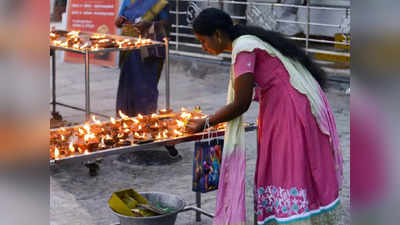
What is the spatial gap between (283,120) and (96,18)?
7.76 meters

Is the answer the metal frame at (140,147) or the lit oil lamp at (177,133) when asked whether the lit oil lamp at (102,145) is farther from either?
the lit oil lamp at (177,133)

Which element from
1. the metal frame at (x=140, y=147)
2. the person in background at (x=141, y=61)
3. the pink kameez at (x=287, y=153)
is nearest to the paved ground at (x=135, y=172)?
the person in background at (x=141, y=61)

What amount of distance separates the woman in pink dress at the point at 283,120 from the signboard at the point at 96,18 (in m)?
7.17

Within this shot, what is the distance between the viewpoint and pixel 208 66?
34.4ft

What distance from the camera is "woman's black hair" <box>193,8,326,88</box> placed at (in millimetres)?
3316

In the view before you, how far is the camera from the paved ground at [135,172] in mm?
5012

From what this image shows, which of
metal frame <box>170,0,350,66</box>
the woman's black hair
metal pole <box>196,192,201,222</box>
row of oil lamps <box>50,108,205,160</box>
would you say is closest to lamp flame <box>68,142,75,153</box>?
row of oil lamps <box>50,108,205,160</box>

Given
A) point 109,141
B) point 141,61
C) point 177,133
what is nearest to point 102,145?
point 109,141

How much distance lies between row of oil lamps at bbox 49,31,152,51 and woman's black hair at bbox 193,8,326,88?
8.21 feet

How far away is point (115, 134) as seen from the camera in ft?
13.7

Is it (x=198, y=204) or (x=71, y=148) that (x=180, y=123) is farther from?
(x=71, y=148)

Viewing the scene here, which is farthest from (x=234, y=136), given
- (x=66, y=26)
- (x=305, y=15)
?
(x=66, y=26)
